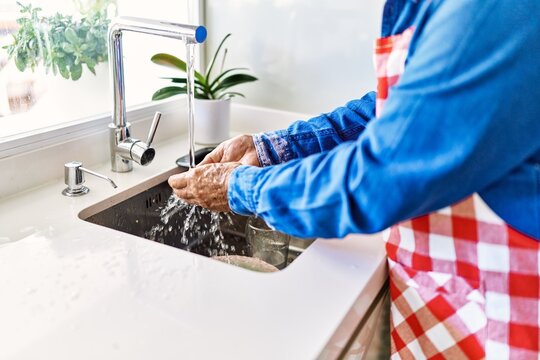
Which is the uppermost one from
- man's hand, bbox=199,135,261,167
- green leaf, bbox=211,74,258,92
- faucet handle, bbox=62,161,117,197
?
green leaf, bbox=211,74,258,92

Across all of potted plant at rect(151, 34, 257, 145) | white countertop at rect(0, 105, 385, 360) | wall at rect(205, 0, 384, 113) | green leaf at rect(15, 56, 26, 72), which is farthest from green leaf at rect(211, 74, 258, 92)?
white countertop at rect(0, 105, 385, 360)

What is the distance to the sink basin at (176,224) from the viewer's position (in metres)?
1.11

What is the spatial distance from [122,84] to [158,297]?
0.56m

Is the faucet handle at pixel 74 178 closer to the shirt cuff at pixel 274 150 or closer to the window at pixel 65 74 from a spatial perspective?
the window at pixel 65 74

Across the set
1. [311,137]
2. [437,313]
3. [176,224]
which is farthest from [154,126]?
[437,313]

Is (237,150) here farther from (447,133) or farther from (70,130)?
(447,133)

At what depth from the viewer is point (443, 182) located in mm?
587

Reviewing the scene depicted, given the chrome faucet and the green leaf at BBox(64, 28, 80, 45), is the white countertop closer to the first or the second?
the chrome faucet

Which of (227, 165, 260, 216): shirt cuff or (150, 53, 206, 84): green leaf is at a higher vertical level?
(150, 53, 206, 84): green leaf

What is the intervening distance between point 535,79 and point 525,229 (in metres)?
0.21

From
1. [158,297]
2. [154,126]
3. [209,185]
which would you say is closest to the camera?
[158,297]

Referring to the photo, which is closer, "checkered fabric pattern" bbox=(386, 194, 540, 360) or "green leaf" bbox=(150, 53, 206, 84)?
"checkered fabric pattern" bbox=(386, 194, 540, 360)

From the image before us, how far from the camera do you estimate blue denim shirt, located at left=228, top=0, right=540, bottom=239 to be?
0.56 metres

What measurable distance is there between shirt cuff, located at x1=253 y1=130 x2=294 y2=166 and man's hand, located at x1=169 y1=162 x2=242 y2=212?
0.13m
